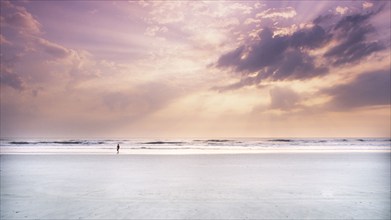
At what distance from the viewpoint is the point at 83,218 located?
10.4 metres

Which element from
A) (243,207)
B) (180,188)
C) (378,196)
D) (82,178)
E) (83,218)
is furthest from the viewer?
(82,178)

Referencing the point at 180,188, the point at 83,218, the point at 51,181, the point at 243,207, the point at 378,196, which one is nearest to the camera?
the point at 83,218

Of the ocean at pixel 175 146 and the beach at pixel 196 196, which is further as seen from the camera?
the ocean at pixel 175 146

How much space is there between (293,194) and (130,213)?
25.5 feet

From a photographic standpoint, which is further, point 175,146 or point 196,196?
point 175,146

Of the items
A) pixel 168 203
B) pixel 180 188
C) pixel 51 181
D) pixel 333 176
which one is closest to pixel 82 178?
pixel 51 181

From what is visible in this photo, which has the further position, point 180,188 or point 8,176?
point 8,176

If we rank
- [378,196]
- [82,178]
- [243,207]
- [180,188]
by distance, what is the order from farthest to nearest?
[82,178], [180,188], [378,196], [243,207]

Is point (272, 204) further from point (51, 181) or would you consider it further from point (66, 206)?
point (51, 181)

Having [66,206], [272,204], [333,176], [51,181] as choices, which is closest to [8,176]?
[51,181]

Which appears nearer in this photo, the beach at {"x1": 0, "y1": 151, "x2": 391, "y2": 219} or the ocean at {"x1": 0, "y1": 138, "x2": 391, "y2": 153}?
the beach at {"x1": 0, "y1": 151, "x2": 391, "y2": 219}

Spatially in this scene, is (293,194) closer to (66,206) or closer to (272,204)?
(272,204)

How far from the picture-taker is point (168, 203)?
40.5 ft

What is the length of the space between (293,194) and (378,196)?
3832mm
